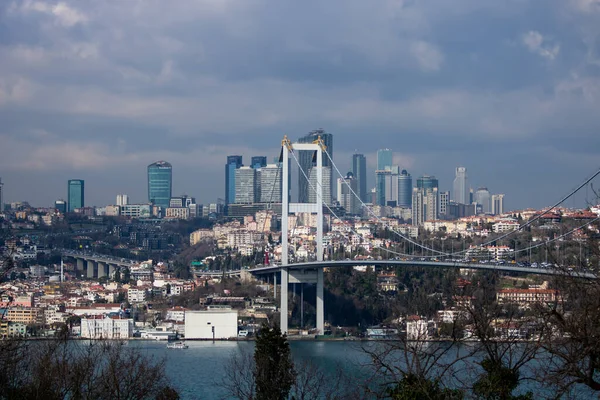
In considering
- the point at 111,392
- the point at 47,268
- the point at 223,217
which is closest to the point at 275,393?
the point at 111,392

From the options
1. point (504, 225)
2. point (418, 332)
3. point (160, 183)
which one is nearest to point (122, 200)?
point (160, 183)

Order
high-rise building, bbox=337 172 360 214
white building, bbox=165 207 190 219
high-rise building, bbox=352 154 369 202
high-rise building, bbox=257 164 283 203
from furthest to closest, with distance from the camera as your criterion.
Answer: high-rise building, bbox=352 154 369 202
high-rise building, bbox=257 164 283 203
white building, bbox=165 207 190 219
high-rise building, bbox=337 172 360 214

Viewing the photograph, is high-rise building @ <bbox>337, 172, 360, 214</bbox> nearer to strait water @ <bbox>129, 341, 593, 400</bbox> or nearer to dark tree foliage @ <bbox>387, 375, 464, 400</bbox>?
strait water @ <bbox>129, 341, 593, 400</bbox>

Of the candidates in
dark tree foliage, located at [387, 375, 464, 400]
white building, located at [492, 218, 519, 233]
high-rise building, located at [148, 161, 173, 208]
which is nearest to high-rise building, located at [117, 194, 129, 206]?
high-rise building, located at [148, 161, 173, 208]

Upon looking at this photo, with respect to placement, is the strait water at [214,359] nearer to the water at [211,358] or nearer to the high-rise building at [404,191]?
the water at [211,358]

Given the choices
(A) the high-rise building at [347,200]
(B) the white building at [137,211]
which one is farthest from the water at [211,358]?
(B) the white building at [137,211]

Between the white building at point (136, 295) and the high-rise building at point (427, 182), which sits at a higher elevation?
the high-rise building at point (427, 182)
